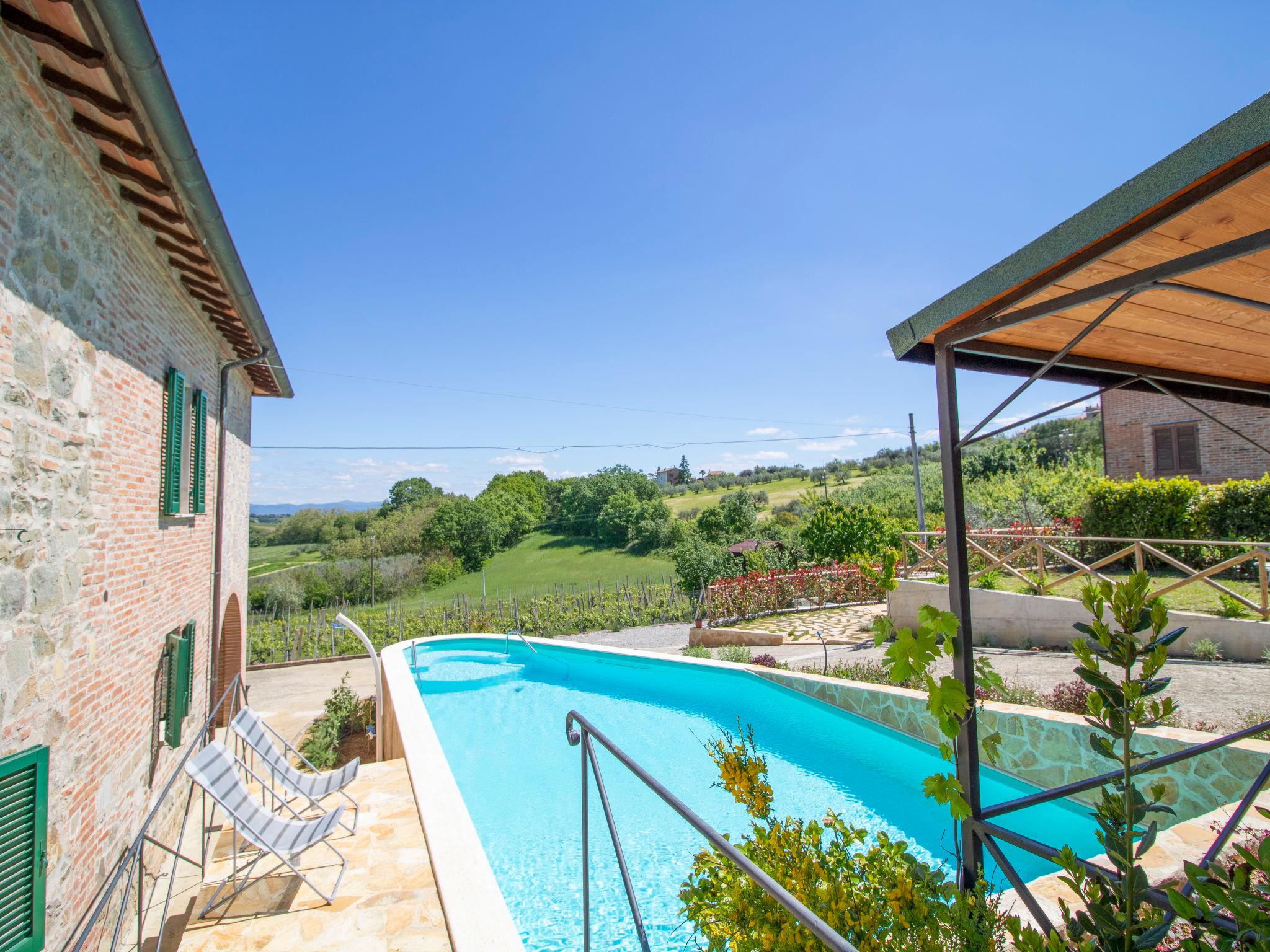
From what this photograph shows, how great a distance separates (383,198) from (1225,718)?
1555cm

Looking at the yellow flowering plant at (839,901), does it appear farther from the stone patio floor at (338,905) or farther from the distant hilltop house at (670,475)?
the distant hilltop house at (670,475)

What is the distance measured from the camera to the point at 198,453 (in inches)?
241

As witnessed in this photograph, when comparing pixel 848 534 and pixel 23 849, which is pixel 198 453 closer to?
pixel 23 849

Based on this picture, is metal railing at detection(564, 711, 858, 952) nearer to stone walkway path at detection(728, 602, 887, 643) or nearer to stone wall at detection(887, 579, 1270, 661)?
stone wall at detection(887, 579, 1270, 661)

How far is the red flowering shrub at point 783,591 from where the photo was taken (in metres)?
14.1

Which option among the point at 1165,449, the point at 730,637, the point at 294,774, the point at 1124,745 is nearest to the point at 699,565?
the point at 730,637

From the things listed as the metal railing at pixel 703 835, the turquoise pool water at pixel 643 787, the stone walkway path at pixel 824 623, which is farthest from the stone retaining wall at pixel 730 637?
the metal railing at pixel 703 835

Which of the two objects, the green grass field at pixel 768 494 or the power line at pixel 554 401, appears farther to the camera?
the green grass field at pixel 768 494

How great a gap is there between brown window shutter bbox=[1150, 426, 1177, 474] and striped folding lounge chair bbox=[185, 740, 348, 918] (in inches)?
762

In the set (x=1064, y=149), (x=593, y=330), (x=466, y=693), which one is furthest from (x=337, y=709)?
(x=593, y=330)

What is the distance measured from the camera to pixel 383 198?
13375 millimetres

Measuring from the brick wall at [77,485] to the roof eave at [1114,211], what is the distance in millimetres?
3849

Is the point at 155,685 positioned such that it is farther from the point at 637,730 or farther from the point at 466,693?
the point at 466,693

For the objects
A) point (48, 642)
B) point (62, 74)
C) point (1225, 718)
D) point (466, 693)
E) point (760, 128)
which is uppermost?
point (760, 128)
